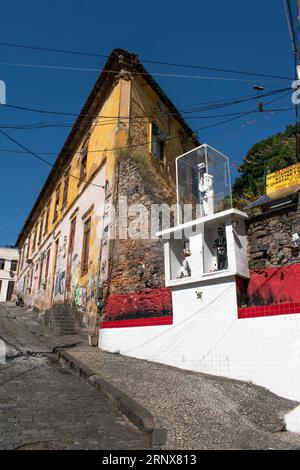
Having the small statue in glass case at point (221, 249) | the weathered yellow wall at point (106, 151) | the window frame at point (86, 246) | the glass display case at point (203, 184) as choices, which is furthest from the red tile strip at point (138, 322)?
the window frame at point (86, 246)

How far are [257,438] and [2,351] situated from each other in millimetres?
6875

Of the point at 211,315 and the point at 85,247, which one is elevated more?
the point at 85,247

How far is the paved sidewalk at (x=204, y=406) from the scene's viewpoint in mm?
4469

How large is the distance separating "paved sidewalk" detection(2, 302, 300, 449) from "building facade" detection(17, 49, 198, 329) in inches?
95.6

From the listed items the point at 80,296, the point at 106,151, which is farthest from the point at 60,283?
the point at 106,151

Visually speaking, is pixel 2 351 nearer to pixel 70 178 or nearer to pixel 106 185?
pixel 106 185

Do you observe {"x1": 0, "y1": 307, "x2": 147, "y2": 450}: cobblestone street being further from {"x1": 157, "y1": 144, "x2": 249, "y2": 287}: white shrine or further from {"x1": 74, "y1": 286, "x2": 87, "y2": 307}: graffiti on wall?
{"x1": 74, "y1": 286, "x2": 87, "y2": 307}: graffiti on wall

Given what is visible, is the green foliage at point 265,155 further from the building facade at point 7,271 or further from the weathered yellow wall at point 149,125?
the building facade at point 7,271

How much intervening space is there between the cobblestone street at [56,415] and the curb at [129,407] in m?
0.08

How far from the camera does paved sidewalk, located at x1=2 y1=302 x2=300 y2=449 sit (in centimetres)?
447

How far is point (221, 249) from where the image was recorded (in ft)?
27.4

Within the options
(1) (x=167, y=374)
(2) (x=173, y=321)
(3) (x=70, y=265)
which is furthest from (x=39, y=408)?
(3) (x=70, y=265)

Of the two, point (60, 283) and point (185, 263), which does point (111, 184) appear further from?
point (60, 283)

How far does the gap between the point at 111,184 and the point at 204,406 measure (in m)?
9.19
